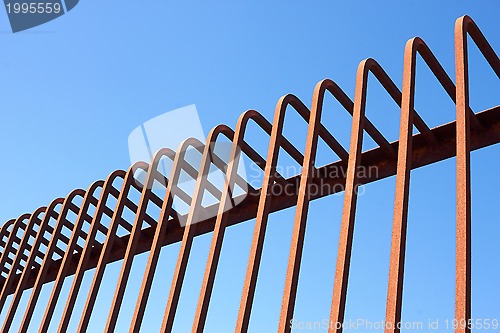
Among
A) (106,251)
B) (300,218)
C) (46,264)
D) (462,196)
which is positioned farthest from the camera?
(46,264)

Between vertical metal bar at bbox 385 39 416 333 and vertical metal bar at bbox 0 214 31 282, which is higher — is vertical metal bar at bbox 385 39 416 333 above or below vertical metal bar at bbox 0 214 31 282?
below

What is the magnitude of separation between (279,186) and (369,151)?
46cm

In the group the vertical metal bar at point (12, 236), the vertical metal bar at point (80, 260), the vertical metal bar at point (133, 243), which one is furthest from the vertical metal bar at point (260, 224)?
the vertical metal bar at point (12, 236)

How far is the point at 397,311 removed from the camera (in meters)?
1.70

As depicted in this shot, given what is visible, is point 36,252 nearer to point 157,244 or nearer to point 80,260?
point 80,260

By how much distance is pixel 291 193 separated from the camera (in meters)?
2.90

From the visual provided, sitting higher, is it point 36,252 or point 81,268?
point 36,252

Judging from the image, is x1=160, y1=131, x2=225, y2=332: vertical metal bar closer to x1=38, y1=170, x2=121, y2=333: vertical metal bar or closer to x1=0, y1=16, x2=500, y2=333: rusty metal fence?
x1=0, y1=16, x2=500, y2=333: rusty metal fence

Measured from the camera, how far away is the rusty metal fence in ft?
6.16

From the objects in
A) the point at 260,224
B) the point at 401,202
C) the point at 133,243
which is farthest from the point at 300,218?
the point at 133,243

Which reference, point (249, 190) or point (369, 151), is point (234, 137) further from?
point (369, 151)

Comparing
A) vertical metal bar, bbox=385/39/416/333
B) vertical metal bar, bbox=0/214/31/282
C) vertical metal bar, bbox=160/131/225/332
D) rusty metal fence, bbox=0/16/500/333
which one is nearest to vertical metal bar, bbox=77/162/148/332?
rusty metal fence, bbox=0/16/500/333

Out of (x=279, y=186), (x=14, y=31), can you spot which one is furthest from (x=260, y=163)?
(x=14, y=31)

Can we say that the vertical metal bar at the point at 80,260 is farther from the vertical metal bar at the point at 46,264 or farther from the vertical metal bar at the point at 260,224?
the vertical metal bar at the point at 260,224
